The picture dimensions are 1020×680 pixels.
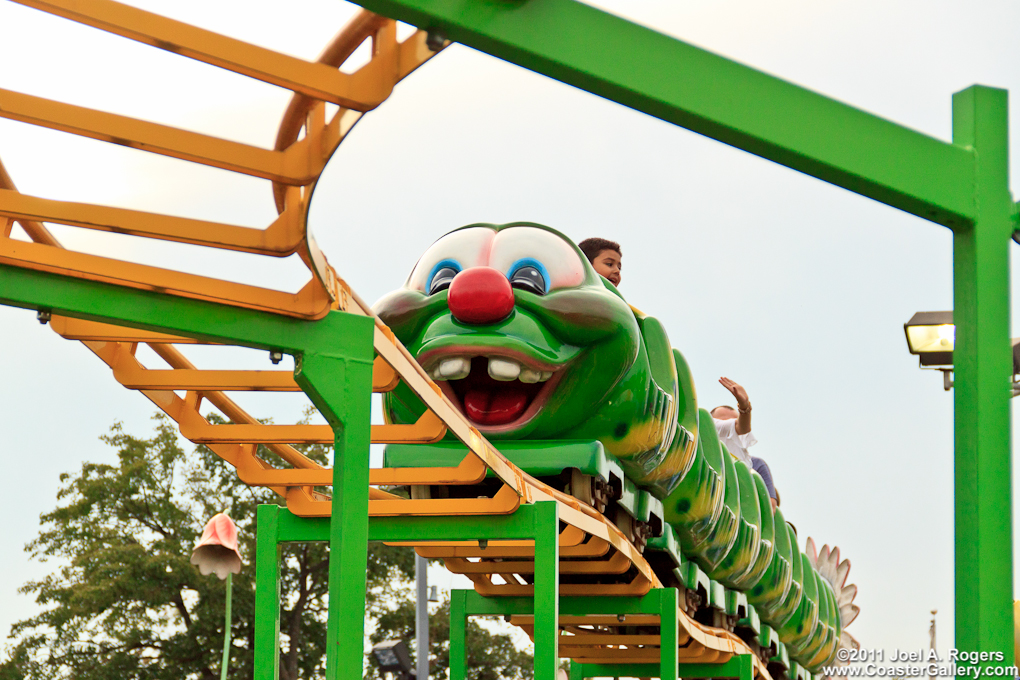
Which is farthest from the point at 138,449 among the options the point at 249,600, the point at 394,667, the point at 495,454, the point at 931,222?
the point at 931,222

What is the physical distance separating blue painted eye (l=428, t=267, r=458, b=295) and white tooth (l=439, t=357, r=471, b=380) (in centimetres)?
58

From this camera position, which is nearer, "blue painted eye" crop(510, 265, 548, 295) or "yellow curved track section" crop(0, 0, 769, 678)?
"yellow curved track section" crop(0, 0, 769, 678)

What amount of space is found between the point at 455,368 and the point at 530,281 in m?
0.64

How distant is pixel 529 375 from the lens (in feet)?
22.0

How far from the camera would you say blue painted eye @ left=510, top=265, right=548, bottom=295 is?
6828mm

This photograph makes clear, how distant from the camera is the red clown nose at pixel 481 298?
21.4ft

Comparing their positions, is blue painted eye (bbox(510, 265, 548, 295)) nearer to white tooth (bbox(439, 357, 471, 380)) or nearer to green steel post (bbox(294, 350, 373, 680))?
white tooth (bbox(439, 357, 471, 380))

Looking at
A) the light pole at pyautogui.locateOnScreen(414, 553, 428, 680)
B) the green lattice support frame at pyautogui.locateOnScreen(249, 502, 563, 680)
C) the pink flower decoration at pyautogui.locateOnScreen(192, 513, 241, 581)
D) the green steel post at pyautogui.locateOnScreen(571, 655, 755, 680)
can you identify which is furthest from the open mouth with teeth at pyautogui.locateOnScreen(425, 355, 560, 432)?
the light pole at pyautogui.locateOnScreen(414, 553, 428, 680)

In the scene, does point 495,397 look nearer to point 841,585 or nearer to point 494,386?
point 494,386

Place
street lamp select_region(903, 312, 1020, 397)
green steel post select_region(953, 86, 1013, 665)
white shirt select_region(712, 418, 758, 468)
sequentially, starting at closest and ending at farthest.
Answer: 1. green steel post select_region(953, 86, 1013, 665)
2. street lamp select_region(903, 312, 1020, 397)
3. white shirt select_region(712, 418, 758, 468)

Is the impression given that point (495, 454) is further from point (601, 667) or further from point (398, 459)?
point (601, 667)

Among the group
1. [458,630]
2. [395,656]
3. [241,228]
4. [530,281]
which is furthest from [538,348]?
[395,656]

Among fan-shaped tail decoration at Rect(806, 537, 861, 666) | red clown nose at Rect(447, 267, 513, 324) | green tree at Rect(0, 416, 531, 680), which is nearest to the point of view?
red clown nose at Rect(447, 267, 513, 324)

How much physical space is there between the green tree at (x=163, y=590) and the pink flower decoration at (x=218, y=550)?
11.9 metres
